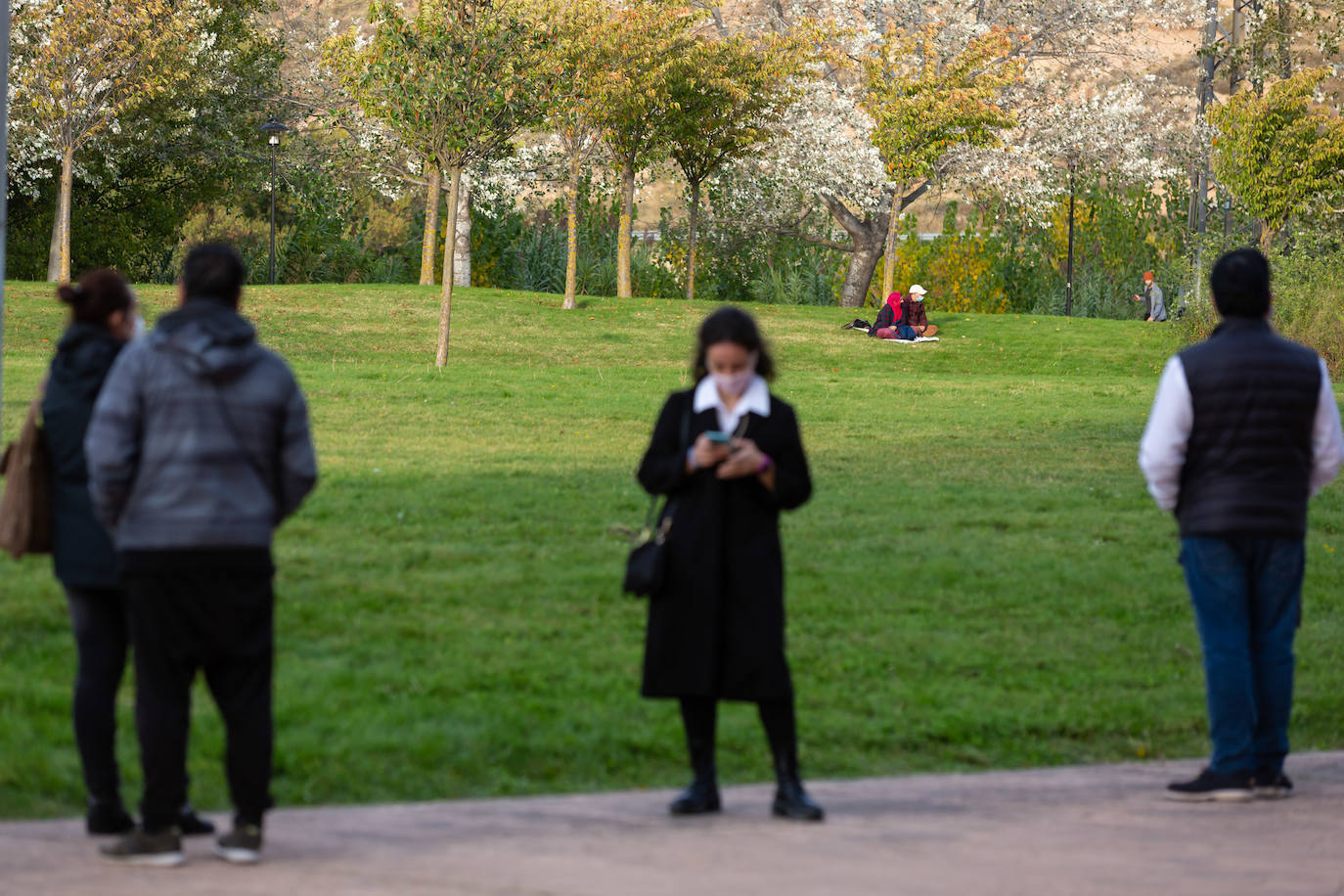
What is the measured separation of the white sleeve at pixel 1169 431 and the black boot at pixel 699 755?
1863 millimetres

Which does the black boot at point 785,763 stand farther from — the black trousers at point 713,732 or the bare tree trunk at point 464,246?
the bare tree trunk at point 464,246

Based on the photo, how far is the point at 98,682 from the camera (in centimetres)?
518

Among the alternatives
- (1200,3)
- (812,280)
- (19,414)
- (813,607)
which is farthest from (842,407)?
(1200,3)

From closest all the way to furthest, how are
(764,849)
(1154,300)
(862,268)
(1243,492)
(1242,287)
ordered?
(764,849)
(1243,492)
(1242,287)
(1154,300)
(862,268)

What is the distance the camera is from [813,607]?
9328mm

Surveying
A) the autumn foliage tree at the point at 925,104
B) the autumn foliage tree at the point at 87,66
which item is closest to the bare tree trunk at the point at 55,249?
the autumn foliage tree at the point at 87,66

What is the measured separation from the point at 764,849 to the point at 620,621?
364 cm

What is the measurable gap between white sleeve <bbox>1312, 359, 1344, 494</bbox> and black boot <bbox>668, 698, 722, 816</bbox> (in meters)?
2.53

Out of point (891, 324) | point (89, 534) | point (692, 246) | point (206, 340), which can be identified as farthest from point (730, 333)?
point (692, 246)

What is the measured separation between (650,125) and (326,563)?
30.6 meters

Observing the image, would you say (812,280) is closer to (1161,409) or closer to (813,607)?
(813,607)

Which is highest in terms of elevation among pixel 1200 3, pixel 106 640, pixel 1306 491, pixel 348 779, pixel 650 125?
pixel 1200 3

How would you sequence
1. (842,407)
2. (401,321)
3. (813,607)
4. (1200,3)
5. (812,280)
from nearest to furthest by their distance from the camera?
(813,607) → (842,407) → (401,321) → (812,280) → (1200,3)

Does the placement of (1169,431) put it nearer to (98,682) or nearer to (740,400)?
(740,400)
